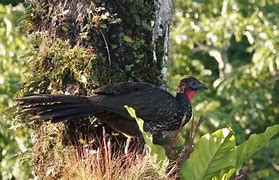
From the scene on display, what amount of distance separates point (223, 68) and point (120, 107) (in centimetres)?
621

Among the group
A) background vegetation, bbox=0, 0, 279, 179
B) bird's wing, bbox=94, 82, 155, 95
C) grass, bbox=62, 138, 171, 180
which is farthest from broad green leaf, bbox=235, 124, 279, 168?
background vegetation, bbox=0, 0, 279, 179

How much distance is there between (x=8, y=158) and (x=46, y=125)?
2876 millimetres

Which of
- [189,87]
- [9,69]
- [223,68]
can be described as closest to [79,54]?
[189,87]

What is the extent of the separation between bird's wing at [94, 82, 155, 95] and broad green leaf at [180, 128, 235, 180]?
0.57 meters

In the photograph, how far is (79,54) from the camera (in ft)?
16.4

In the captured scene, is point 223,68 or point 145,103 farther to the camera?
point 223,68

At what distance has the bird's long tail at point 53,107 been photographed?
4816 millimetres

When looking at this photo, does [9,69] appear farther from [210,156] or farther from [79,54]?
[210,156]

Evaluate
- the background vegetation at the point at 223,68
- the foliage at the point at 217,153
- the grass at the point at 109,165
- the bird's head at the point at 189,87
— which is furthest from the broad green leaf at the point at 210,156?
the background vegetation at the point at 223,68

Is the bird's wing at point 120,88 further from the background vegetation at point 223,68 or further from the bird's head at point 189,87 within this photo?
the background vegetation at point 223,68

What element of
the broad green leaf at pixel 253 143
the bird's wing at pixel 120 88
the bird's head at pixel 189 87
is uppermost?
the bird's wing at pixel 120 88

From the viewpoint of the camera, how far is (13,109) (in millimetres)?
5148

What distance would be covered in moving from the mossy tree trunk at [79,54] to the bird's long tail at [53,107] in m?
0.16

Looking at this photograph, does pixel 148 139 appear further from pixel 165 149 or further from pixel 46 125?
pixel 46 125
